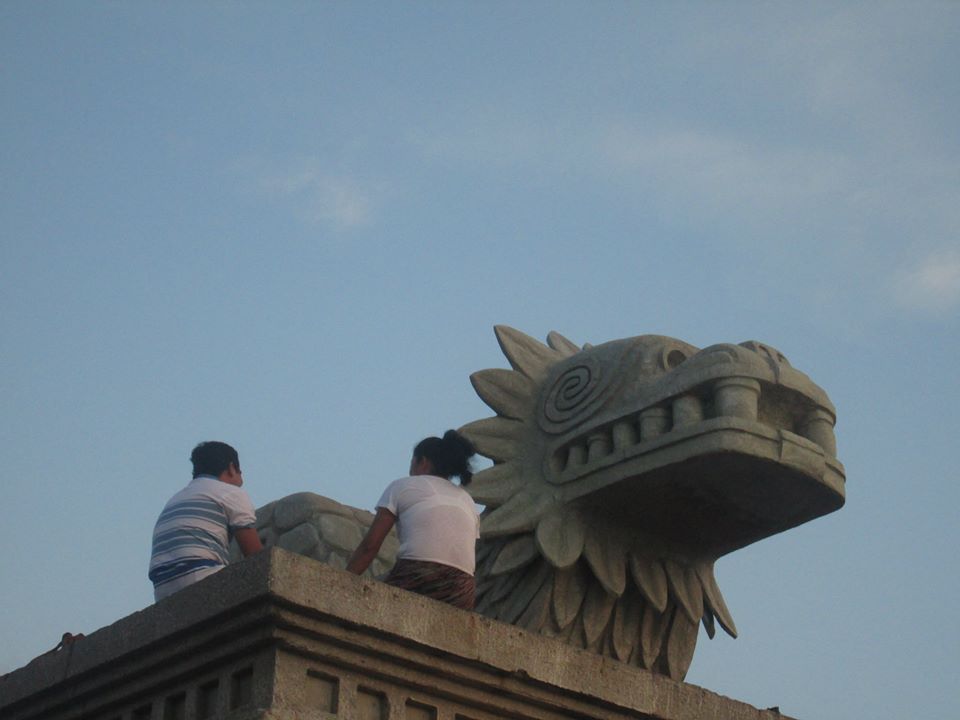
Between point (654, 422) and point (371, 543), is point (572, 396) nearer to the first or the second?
point (654, 422)

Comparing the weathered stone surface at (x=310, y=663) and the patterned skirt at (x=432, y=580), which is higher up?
the patterned skirt at (x=432, y=580)

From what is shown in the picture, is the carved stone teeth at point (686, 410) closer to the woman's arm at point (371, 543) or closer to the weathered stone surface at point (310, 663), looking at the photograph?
the weathered stone surface at point (310, 663)

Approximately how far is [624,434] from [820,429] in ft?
3.50

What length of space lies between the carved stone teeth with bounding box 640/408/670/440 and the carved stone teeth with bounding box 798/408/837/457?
2.51 feet

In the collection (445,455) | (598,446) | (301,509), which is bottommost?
(445,455)

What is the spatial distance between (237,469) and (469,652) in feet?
4.98

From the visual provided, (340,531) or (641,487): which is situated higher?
(340,531)

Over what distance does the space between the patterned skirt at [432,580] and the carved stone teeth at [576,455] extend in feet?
8.66

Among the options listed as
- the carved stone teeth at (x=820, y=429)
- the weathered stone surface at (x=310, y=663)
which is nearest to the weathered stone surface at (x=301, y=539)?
the carved stone teeth at (x=820, y=429)

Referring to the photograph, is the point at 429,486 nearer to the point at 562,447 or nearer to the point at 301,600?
the point at 301,600

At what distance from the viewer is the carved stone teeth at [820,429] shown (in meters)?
8.28

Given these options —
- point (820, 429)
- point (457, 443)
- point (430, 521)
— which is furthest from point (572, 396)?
point (430, 521)

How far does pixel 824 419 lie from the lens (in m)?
8.38

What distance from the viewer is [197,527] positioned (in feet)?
20.5
